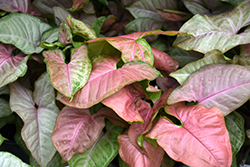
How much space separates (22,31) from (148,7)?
54 cm

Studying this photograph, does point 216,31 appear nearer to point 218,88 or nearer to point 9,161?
point 218,88

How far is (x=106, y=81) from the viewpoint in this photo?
1.93 feet

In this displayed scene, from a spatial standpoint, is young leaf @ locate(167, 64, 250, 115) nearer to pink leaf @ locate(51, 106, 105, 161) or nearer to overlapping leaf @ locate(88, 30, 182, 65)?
overlapping leaf @ locate(88, 30, 182, 65)

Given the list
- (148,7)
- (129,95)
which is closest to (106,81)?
(129,95)

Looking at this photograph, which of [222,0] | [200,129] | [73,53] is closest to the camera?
[200,129]

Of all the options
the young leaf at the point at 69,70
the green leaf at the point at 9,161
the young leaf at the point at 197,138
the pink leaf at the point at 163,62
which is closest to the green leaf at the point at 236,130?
the young leaf at the point at 197,138

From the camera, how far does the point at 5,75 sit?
2.14 feet

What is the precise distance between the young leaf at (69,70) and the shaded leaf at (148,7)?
383 millimetres

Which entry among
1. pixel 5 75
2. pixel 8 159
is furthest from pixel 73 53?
pixel 8 159

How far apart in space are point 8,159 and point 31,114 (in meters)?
0.15

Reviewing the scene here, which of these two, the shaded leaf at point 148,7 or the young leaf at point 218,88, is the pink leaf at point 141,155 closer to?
the young leaf at point 218,88

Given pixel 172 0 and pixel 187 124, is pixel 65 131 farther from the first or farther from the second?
pixel 172 0

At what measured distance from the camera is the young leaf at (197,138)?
1.67ft

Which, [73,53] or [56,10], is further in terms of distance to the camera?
[56,10]
